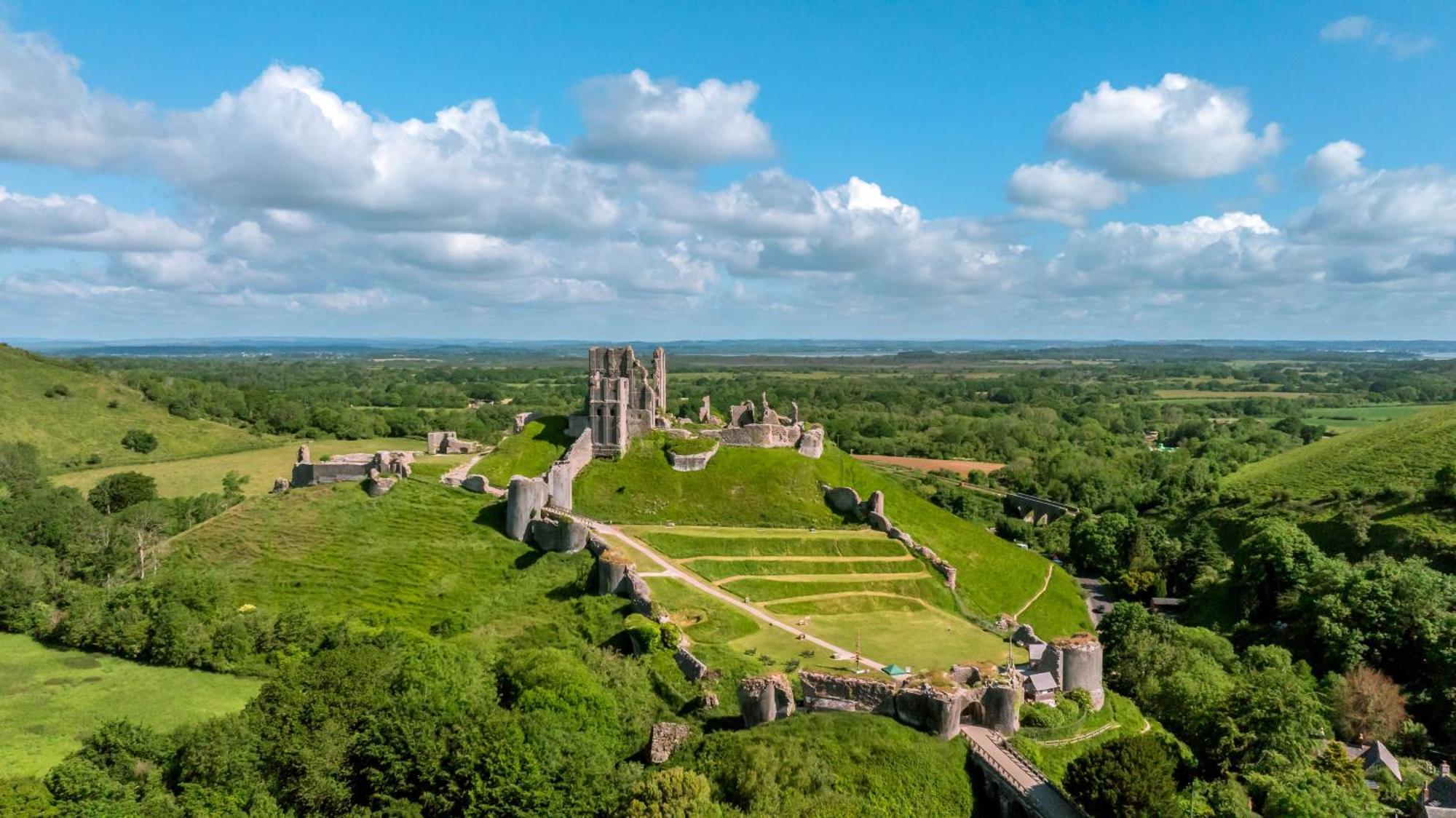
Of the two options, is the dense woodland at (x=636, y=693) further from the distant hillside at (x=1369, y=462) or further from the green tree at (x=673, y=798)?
the distant hillside at (x=1369, y=462)

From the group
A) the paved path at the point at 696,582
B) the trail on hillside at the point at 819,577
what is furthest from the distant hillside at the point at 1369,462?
the paved path at the point at 696,582

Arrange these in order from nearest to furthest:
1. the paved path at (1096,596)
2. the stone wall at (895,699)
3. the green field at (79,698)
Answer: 1. the stone wall at (895,699)
2. the green field at (79,698)
3. the paved path at (1096,596)

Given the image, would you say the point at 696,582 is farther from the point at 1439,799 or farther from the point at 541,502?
the point at 1439,799

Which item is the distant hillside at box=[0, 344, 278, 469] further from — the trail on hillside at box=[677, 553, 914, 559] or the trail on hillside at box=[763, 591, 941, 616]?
the trail on hillside at box=[763, 591, 941, 616]

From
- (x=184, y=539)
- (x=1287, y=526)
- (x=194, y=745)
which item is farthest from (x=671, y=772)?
(x=1287, y=526)

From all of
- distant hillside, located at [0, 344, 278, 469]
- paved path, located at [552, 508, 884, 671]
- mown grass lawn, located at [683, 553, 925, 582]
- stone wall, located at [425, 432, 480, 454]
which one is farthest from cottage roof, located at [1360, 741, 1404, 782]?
distant hillside, located at [0, 344, 278, 469]

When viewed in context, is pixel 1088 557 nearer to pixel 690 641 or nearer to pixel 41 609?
pixel 690 641

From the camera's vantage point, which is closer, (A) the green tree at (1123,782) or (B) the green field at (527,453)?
(A) the green tree at (1123,782)

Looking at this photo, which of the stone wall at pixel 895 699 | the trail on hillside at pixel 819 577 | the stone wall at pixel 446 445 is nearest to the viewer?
the stone wall at pixel 895 699
